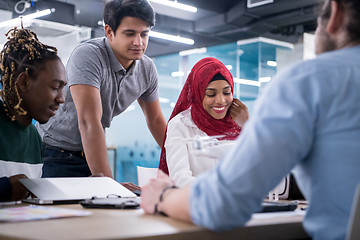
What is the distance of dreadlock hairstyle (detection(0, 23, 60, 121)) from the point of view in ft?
5.36

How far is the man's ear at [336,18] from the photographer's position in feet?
3.03

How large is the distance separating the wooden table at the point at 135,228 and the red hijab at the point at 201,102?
1.30 m

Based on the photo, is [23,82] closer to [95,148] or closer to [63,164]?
[95,148]

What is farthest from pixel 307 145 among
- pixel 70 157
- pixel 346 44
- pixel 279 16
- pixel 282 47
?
pixel 282 47

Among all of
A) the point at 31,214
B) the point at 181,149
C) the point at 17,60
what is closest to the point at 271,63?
the point at 181,149

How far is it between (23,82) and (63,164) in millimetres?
673

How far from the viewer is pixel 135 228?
34.2 inches

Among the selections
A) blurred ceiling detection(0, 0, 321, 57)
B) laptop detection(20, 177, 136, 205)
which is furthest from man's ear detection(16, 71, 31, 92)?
blurred ceiling detection(0, 0, 321, 57)

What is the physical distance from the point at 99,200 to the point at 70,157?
98cm

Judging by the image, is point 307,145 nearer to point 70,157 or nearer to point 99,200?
point 99,200

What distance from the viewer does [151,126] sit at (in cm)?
266

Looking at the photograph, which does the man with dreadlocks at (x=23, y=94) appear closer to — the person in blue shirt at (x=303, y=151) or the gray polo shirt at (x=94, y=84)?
the gray polo shirt at (x=94, y=84)

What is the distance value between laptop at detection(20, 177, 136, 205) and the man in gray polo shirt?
49cm

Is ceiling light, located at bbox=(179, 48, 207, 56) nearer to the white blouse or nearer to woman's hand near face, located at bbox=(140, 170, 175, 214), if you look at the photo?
the white blouse
